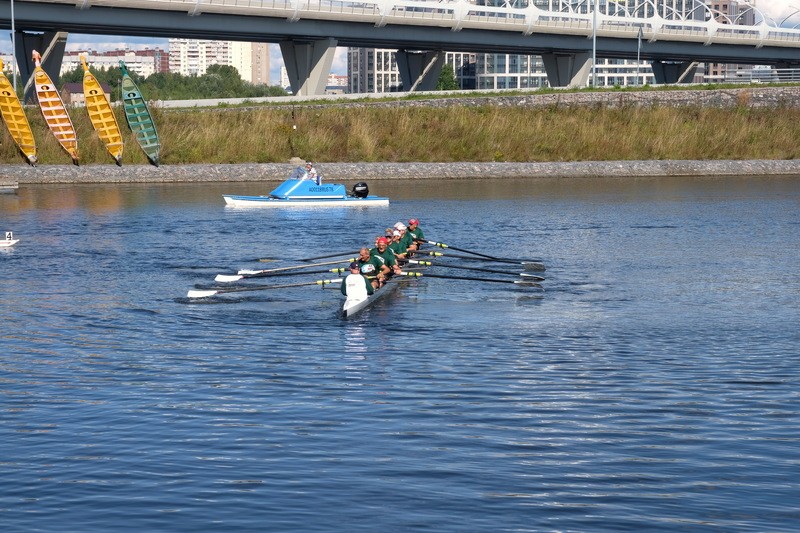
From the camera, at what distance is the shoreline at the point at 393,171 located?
6438 cm

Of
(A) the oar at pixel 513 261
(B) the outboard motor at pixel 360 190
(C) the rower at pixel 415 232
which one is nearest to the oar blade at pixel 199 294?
(A) the oar at pixel 513 261

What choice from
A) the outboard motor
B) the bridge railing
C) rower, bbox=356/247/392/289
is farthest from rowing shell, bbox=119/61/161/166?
rower, bbox=356/247/392/289

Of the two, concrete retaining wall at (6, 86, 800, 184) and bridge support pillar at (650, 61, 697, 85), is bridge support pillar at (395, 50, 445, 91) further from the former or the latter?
bridge support pillar at (650, 61, 697, 85)

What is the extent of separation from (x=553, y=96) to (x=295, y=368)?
6377 centimetres

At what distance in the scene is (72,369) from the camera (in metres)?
19.2

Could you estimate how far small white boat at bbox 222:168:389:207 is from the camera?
51250mm

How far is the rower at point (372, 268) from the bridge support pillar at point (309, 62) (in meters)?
64.2

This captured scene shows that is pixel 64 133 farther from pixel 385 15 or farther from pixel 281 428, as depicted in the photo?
pixel 281 428

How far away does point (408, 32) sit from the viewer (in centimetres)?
9444

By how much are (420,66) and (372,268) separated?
7935cm

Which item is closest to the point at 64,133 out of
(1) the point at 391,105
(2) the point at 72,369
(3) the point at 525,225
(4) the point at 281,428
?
(1) the point at 391,105

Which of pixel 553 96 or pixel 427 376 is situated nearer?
pixel 427 376

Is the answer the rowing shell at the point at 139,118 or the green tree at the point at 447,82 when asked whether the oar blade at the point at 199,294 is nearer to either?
the rowing shell at the point at 139,118

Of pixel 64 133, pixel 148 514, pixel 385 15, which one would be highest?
pixel 385 15
